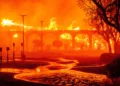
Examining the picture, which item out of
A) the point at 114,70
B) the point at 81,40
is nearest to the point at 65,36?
the point at 81,40

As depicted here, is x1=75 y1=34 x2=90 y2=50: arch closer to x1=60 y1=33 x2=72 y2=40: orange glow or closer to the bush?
x1=60 y1=33 x2=72 y2=40: orange glow

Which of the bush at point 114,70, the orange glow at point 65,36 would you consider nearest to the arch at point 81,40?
the orange glow at point 65,36

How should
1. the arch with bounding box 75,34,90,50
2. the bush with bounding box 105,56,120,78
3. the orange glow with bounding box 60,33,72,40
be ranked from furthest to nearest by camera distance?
the orange glow with bounding box 60,33,72,40 < the arch with bounding box 75,34,90,50 < the bush with bounding box 105,56,120,78

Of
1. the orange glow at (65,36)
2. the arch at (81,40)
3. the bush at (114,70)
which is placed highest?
the orange glow at (65,36)

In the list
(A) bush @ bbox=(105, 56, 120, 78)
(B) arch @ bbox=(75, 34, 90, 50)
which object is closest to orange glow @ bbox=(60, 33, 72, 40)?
(B) arch @ bbox=(75, 34, 90, 50)

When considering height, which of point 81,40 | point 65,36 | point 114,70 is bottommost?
point 114,70

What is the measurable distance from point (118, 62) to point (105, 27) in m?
29.3

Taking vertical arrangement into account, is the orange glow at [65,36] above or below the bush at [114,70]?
above

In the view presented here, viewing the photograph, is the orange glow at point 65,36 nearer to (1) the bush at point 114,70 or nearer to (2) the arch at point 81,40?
(2) the arch at point 81,40

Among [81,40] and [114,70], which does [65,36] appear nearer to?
[81,40]

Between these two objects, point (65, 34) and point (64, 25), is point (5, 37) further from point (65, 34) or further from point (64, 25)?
point (64, 25)

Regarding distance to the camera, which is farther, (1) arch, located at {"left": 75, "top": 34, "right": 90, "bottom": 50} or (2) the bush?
(1) arch, located at {"left": 75, "top": 34, "right": 90, "bottom": 50}

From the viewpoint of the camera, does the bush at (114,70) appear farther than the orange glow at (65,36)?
No

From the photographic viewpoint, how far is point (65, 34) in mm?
134750
